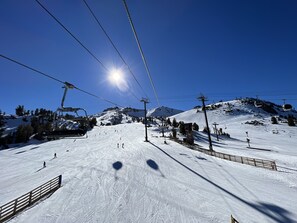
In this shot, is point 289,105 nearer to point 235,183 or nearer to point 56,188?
point 235,183

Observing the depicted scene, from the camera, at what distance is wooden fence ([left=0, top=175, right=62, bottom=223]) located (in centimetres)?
1192

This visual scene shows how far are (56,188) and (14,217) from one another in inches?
198

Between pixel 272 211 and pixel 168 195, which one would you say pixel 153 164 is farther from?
pixel 272 211

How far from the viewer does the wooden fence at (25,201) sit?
11922mm

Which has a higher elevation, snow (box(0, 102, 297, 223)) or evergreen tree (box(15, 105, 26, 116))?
evergreen tree (box(15, 105, 26, 116))

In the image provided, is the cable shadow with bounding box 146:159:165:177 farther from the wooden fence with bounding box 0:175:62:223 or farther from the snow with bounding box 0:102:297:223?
the wooden fence with bounding box 0:175:62:223

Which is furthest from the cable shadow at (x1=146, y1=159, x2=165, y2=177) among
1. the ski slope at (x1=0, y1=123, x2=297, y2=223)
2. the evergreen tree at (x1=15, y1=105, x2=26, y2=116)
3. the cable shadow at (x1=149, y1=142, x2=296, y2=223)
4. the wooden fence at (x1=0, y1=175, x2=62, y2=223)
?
the evergreen tree at (x1=15, y1=105, x2=26, y2=116)

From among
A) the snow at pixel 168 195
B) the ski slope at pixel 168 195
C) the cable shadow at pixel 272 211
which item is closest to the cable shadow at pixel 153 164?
the snow at pixel 168 195

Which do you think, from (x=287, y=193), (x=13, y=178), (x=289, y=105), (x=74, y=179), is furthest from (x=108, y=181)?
(x=289, y=105)

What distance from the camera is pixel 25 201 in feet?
44.5

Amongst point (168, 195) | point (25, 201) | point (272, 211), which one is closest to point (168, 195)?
point (168, 195)

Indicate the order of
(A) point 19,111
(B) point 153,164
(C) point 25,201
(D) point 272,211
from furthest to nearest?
1. (A) point 19,111
2. (B) point 153,164
3. (C) point 25,201
4. (D) point 272,211

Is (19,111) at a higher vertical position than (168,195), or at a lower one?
higher

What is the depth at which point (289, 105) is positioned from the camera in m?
16.2
